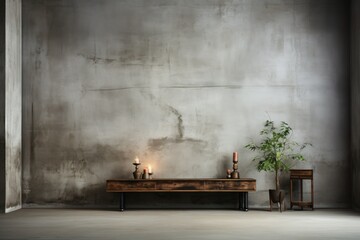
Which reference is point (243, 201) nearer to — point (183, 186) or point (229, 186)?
point (229, 186)

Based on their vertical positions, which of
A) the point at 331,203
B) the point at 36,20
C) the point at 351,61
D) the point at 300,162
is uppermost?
the point at 36,20

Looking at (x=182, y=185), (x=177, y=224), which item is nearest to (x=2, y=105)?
(x=182, y=185)

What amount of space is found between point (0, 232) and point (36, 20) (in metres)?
4.65

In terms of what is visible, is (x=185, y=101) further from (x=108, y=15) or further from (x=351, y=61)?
(x=351, y=61)

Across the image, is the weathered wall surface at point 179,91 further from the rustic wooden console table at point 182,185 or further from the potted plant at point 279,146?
the rustic wooden console table at point 182,185

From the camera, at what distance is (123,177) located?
998 cm

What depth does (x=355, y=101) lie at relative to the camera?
9.73 m

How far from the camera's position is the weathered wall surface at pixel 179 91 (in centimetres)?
999

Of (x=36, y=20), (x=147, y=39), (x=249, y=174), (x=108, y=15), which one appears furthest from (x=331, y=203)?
(x=36, y=20)

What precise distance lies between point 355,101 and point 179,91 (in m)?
3.02

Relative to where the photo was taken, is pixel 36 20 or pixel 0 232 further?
pixel 36 20

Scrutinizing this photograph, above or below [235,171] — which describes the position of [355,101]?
above

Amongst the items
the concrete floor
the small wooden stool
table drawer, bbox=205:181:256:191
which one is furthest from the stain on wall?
the small wooden stool

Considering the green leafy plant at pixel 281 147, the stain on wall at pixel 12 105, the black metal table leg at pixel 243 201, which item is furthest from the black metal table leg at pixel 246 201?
the stain on wall at pixel 12 105
